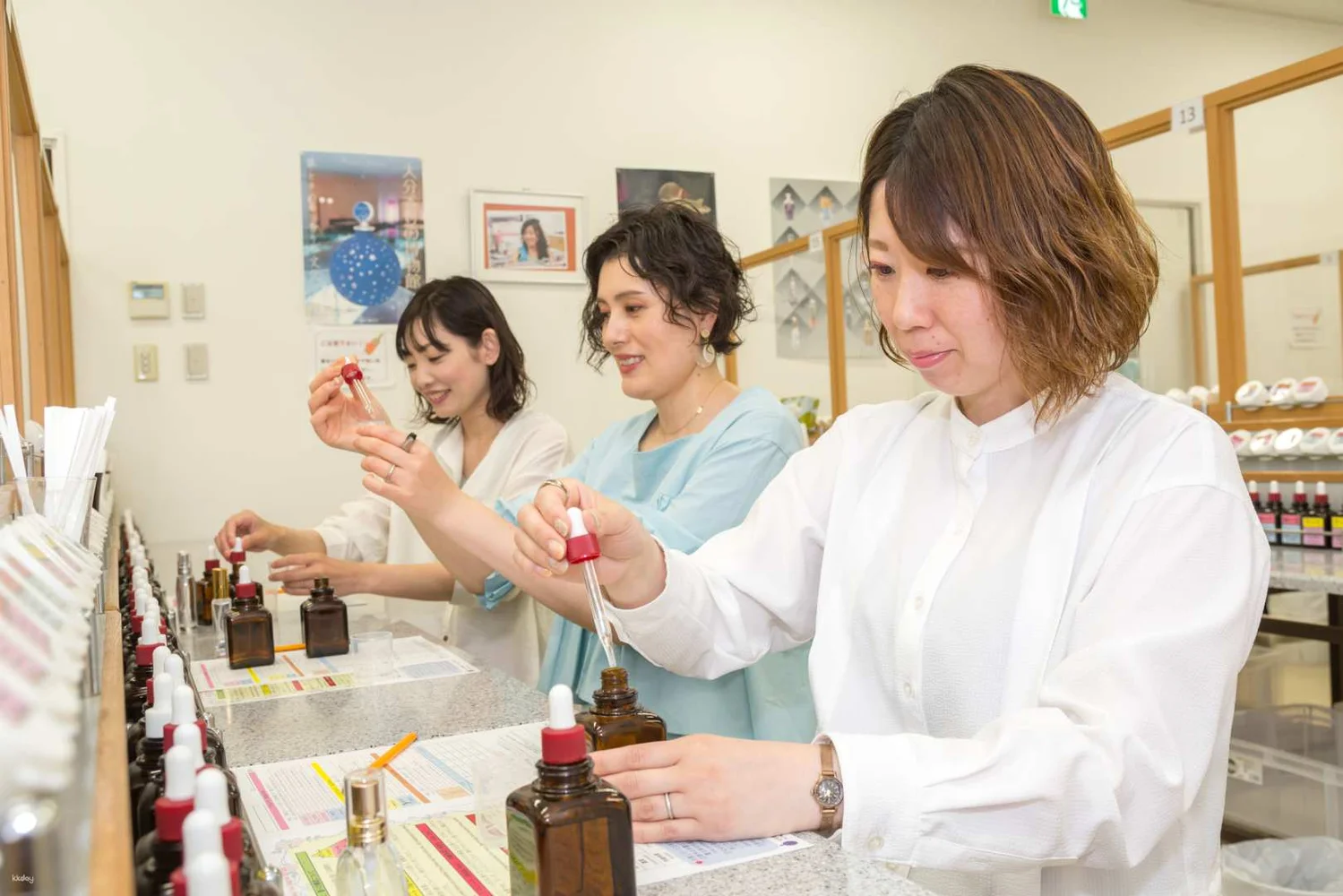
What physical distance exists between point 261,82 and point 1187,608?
12.6 feet

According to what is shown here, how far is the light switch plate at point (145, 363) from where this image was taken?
Result: 3719 millimetres

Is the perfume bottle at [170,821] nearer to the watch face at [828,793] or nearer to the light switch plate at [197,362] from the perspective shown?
the watch face at [828,793]

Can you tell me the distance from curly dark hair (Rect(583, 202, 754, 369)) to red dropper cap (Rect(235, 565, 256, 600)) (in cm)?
81

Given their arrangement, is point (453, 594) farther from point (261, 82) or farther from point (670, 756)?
point (261, 82)

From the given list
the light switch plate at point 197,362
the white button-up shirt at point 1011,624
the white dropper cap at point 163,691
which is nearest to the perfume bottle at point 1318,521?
the white button-up shirt at point 1011,624

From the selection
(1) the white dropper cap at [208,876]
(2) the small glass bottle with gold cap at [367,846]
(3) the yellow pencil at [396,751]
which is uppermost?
(1) the white dropper cap at [208,876]

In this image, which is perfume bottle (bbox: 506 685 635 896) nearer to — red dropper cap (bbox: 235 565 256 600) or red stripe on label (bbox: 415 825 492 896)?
red stripe on label (bbox: 415 825 492 896)

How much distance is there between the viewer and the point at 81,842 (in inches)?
16.1

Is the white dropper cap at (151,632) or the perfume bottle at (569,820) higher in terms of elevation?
the white dropper cap at (151,632)

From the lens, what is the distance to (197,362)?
380 cm

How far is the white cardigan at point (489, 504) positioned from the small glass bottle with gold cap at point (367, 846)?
158 cm

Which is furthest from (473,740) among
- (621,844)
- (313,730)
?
(621,844)

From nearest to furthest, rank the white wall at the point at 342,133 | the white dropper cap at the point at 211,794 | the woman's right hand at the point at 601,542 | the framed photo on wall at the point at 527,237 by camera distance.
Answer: the white dropper cap at the point at 211,794 < the woman's right hand at the point at 601,542 < the white wall at the point at 342,133 < the framed photo on wall at the point at 527,237

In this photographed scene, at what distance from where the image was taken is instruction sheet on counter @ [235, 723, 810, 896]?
84 centimetres
